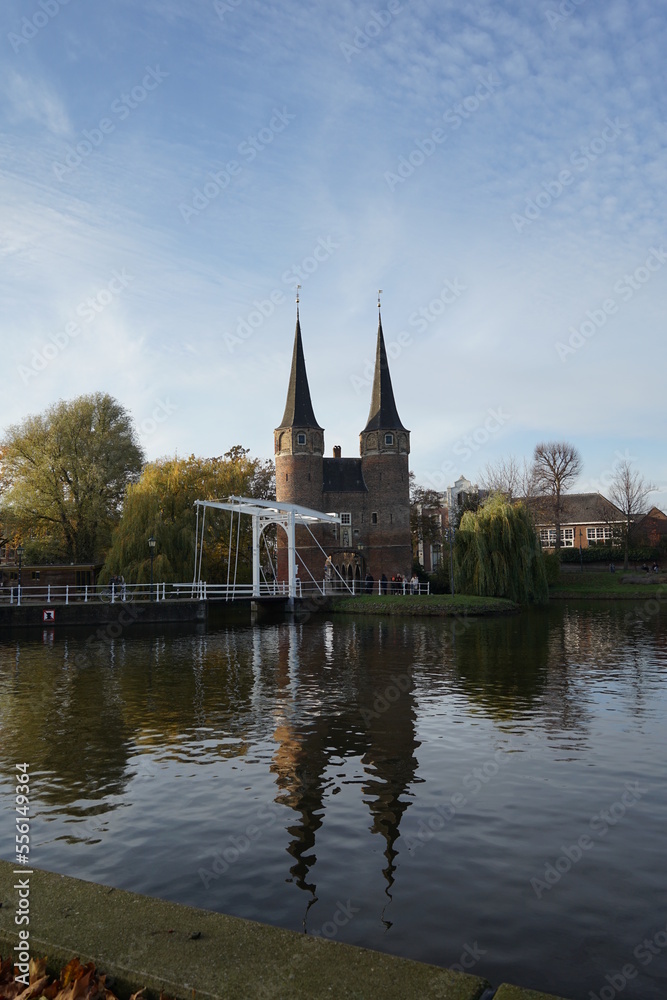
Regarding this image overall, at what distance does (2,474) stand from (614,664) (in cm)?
4084

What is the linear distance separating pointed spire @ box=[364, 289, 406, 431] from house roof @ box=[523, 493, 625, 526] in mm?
24134

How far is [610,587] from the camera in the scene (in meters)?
53.7

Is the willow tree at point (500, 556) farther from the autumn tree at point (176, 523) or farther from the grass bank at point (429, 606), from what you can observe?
the autumn tree at point (176, 523)

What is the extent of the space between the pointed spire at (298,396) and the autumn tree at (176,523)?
4.63 m

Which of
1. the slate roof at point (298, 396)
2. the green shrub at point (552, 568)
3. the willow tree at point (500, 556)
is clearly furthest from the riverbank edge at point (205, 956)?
the green shrub at point (552, 568)

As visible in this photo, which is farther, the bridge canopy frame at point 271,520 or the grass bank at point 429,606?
the bridge canopy frame at point 271,520

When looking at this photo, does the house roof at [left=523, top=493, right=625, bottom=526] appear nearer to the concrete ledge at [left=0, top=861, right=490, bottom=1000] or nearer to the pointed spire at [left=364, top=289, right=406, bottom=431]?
the pointed spire at [left=364, top=289, right=406, bottom=431]

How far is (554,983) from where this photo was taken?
4605mm

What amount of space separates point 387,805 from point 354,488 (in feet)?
150

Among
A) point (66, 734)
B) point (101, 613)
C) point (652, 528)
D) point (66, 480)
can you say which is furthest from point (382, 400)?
point (66, 734)

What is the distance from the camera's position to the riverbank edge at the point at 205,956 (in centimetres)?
312

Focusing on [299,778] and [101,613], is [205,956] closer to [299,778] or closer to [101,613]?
[299,778]

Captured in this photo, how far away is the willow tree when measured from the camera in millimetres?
40062

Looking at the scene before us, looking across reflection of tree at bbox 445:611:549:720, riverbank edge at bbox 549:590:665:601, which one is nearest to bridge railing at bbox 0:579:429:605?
riverbank edge at bbox 549:590:665:601
